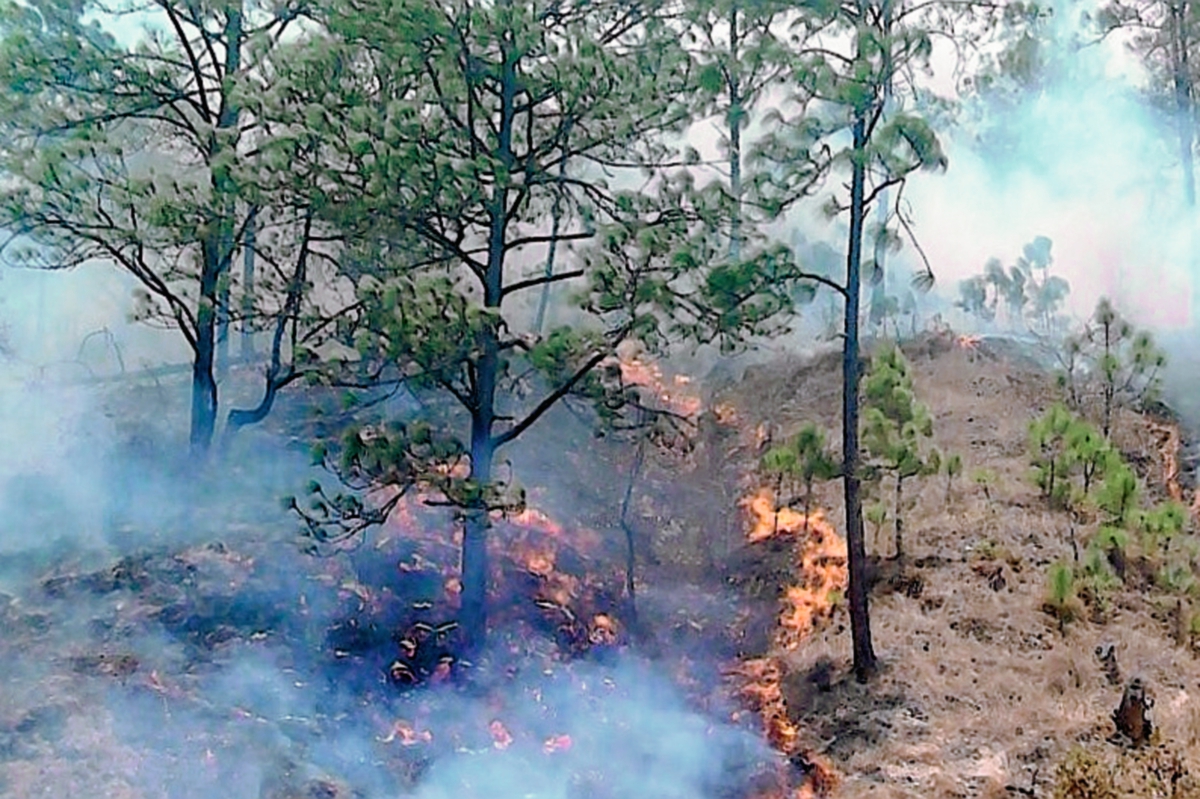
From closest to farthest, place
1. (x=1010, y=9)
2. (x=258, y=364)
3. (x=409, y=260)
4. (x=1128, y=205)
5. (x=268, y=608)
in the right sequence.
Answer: (x=1010, y=9) < (x=268, y=608) < (x=409, y=260) < (x=258, y=364) < (x=1128, y=205)

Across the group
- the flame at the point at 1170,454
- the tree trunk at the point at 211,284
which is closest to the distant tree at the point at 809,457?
the flame at the point at 1170,454

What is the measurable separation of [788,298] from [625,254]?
138 centimetres

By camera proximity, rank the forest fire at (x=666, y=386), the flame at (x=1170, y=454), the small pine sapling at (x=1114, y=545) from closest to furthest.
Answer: the small pine sapling at (x=1114, y=545) < the flame at (x=1170, y=454) < the forest fire at (x=666, y=386)

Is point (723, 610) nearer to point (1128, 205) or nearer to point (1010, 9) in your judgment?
point (1010, 9)

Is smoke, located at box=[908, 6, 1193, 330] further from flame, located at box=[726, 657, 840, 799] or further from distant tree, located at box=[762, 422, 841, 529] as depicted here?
flame, located at box=[726, 657, 840, 799]

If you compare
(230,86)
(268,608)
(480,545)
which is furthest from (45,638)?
(230,86)

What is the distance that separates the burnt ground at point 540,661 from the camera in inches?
241

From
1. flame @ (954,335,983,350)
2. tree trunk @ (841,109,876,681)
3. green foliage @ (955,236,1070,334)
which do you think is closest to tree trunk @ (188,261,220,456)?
tree trunk @ (841,109,876,681)

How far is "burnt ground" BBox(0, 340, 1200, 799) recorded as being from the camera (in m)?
6.13

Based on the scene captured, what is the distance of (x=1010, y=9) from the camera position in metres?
7.21

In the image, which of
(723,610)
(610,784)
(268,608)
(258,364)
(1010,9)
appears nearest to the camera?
(610,784)

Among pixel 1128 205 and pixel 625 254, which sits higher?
pixel 1128 205

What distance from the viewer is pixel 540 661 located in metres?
8.31

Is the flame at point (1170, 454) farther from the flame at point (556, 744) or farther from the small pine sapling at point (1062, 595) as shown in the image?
the flame at point (556, 744)
